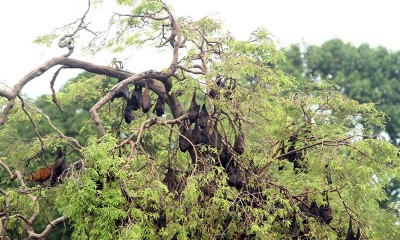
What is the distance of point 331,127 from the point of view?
8547mm

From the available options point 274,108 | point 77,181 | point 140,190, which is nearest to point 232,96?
point 274,108

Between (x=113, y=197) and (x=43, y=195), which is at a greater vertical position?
(x=113, y=197)

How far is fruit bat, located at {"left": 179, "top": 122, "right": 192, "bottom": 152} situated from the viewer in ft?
24.2

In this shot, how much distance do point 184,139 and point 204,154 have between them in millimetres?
273

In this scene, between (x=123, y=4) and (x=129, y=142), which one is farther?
(x=123, y=4)

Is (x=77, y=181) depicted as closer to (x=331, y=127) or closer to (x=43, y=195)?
(x=43, y=195)

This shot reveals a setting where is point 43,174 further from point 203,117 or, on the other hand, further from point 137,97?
point 203,117

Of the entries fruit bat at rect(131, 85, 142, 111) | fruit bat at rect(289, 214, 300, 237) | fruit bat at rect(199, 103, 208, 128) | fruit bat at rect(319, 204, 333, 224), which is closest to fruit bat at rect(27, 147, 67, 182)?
fruit bat at rect(131, 85, 142, 111)

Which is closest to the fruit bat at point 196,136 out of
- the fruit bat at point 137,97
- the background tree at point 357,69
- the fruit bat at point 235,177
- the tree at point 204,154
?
the tree at point 204,154

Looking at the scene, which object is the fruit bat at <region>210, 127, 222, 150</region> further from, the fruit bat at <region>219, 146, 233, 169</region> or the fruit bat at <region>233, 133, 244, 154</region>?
the fruit bat at <region>233, 133, 244, 154</region>

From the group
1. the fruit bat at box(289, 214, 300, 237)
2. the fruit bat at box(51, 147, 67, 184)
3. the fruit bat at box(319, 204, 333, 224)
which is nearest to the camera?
the fruit bat at box(51, 147, 67, 184)

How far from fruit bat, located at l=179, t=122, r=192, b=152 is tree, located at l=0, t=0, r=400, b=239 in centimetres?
1

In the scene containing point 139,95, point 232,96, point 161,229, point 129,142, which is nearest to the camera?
point 161,229

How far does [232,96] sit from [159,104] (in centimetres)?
123
